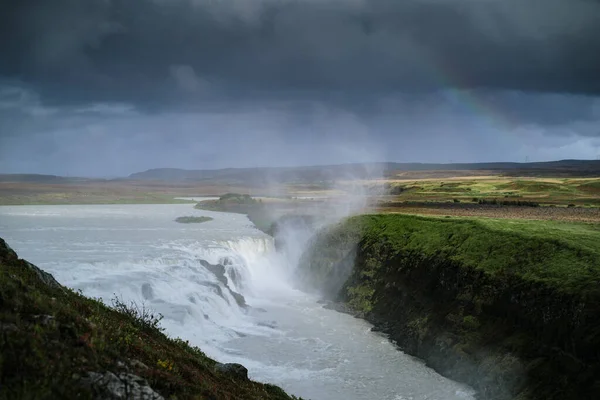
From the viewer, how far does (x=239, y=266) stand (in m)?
50.8

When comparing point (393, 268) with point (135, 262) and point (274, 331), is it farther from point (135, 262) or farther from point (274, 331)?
point (135, 262)

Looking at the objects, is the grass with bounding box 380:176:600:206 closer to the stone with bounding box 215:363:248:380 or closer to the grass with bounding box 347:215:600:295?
the grass with bounding box 347:215:600:295

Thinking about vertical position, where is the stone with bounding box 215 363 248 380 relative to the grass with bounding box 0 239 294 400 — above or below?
below

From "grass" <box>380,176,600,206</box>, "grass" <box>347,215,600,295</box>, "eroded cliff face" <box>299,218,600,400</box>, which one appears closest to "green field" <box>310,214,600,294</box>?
"grass" <box>347,215,600,295</box>

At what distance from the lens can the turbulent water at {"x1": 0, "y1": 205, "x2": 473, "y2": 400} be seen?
26406mm

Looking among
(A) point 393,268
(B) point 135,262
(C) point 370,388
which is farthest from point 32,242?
(C) point 370,388

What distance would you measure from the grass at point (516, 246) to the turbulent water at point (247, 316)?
23.4ft

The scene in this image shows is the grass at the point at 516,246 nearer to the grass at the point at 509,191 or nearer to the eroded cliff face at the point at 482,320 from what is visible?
the eroded cliff face at the point at 482,320

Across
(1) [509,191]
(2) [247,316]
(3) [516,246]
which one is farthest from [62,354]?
(1) [509,191]

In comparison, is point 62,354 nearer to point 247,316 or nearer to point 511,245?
point 511,245

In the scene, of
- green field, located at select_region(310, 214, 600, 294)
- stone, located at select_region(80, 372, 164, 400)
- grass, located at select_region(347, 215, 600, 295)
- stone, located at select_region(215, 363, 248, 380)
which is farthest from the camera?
green field, located at select_region(310, 214, 600, 294)

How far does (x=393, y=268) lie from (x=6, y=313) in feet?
113

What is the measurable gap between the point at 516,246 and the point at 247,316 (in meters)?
21.2

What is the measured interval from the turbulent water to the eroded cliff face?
1492mm
